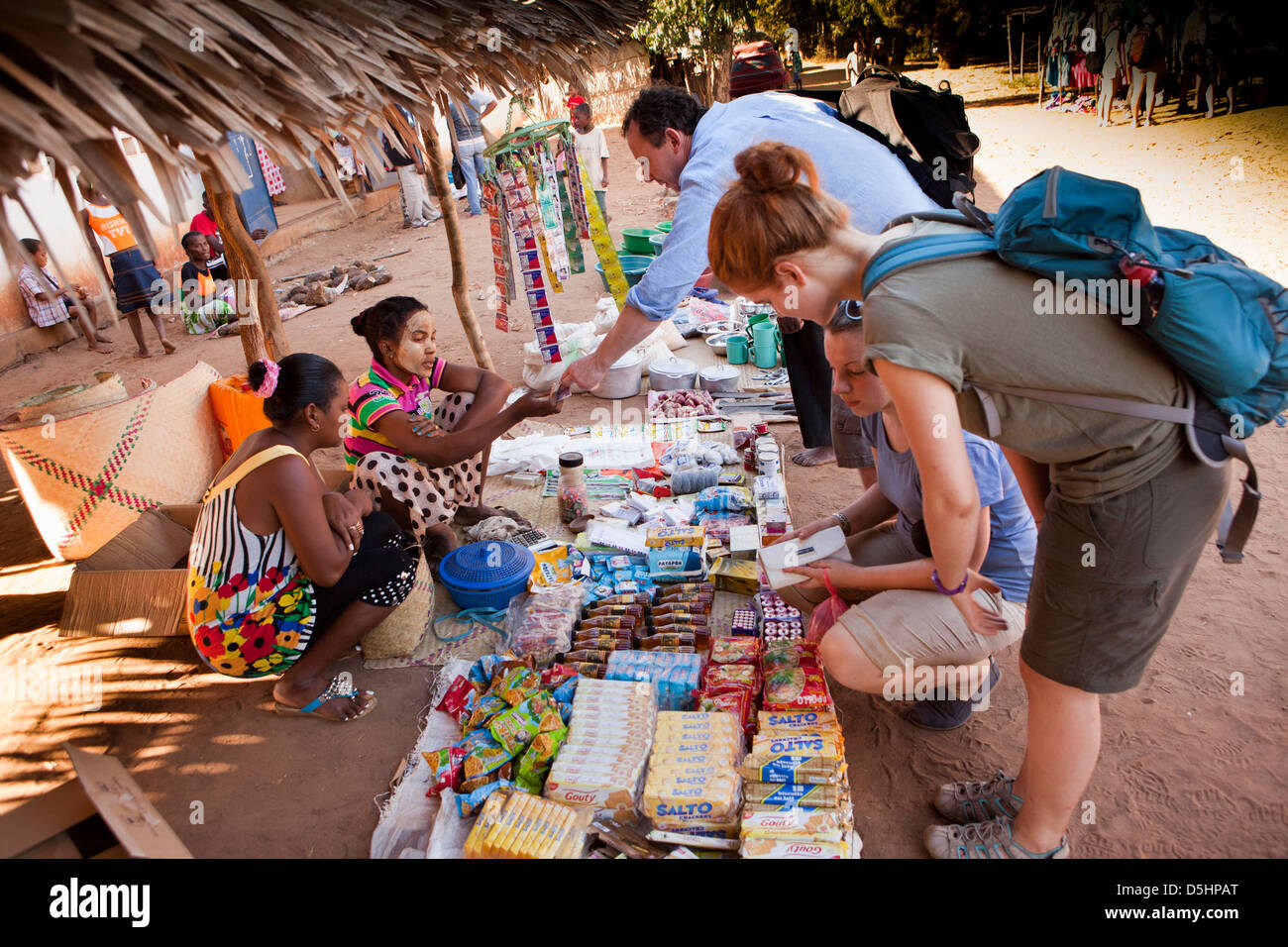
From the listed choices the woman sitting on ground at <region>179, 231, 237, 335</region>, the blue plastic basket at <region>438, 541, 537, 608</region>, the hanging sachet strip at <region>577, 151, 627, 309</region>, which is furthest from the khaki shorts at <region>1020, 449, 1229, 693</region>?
Result: the woman sitting on ground at <region>179, 231, 237, 335</region>

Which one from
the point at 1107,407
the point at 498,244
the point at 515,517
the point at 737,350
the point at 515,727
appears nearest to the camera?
the point at 1107,407

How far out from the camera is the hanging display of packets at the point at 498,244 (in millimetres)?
5105

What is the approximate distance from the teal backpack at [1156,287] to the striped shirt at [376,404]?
2.60 meters

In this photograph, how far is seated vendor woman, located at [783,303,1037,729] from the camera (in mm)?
2432

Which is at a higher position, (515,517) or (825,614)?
(825,614)

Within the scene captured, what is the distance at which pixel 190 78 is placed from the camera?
2252 millimetres

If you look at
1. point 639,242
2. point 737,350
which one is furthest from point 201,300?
point 737,350

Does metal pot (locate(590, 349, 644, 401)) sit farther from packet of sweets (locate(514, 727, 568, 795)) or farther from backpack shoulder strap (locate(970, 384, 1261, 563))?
backpack shoulder strap (locate(970, 384, 1261, 563))

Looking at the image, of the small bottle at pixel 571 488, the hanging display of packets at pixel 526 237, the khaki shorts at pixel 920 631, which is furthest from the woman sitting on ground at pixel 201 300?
the khaki shorts at pixel 920 631

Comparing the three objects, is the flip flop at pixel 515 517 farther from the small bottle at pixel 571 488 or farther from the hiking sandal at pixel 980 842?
the hiking sandal at pixel 980 842

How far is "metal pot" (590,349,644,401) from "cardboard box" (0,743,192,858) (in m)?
3.99

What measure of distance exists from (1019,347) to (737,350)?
440cm

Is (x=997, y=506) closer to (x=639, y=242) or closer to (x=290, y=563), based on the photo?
(x=290, y=563)

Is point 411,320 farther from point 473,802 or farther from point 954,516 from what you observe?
point 954,516
